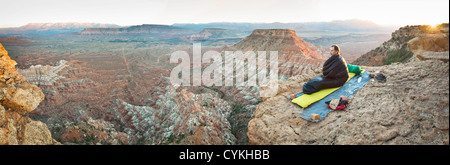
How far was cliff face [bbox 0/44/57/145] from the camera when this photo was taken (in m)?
4.97

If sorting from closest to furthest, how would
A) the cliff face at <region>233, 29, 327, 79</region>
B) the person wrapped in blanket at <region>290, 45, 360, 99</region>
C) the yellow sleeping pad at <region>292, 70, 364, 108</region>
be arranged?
the yellow sleeping pad at <region>292, 70, 364, 108</region> < the person wrapped in blanket at <region>290, 45, 360, 99</region> < the cliff face at <region>233, 29, 327, 79</region>

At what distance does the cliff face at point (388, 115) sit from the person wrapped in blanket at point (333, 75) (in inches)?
23.2

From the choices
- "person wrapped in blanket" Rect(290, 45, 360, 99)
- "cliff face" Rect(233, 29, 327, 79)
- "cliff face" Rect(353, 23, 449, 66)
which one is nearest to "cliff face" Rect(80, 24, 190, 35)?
"cliff face" Rect(233, 29, 327, 79)

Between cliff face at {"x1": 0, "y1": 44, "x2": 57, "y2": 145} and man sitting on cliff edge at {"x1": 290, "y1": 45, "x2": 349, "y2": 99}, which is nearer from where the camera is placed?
cliff face at {"x1": 0, "y1": 44, "x2": 57, "y2": 145}

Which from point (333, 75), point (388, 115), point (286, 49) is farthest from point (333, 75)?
point (286, 49)

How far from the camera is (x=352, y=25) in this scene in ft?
559

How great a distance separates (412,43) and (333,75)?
2449 mm

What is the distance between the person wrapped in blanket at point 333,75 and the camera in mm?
5516

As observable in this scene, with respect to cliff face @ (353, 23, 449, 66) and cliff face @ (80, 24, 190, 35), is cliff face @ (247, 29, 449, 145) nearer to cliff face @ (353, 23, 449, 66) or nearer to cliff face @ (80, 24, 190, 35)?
cliff face @ (353, 23, 449, 66)

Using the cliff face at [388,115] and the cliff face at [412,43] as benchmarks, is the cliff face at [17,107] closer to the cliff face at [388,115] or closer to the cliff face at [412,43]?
the cliff face at [388,115]

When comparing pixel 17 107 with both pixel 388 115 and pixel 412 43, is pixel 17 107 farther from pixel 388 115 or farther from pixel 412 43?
pixel 412 43

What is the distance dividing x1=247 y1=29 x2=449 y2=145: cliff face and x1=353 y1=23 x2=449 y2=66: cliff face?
0.11 feet

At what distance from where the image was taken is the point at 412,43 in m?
5.71

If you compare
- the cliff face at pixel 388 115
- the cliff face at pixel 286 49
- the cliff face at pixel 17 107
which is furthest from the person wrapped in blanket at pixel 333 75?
the cliff face at pixel 286 49
